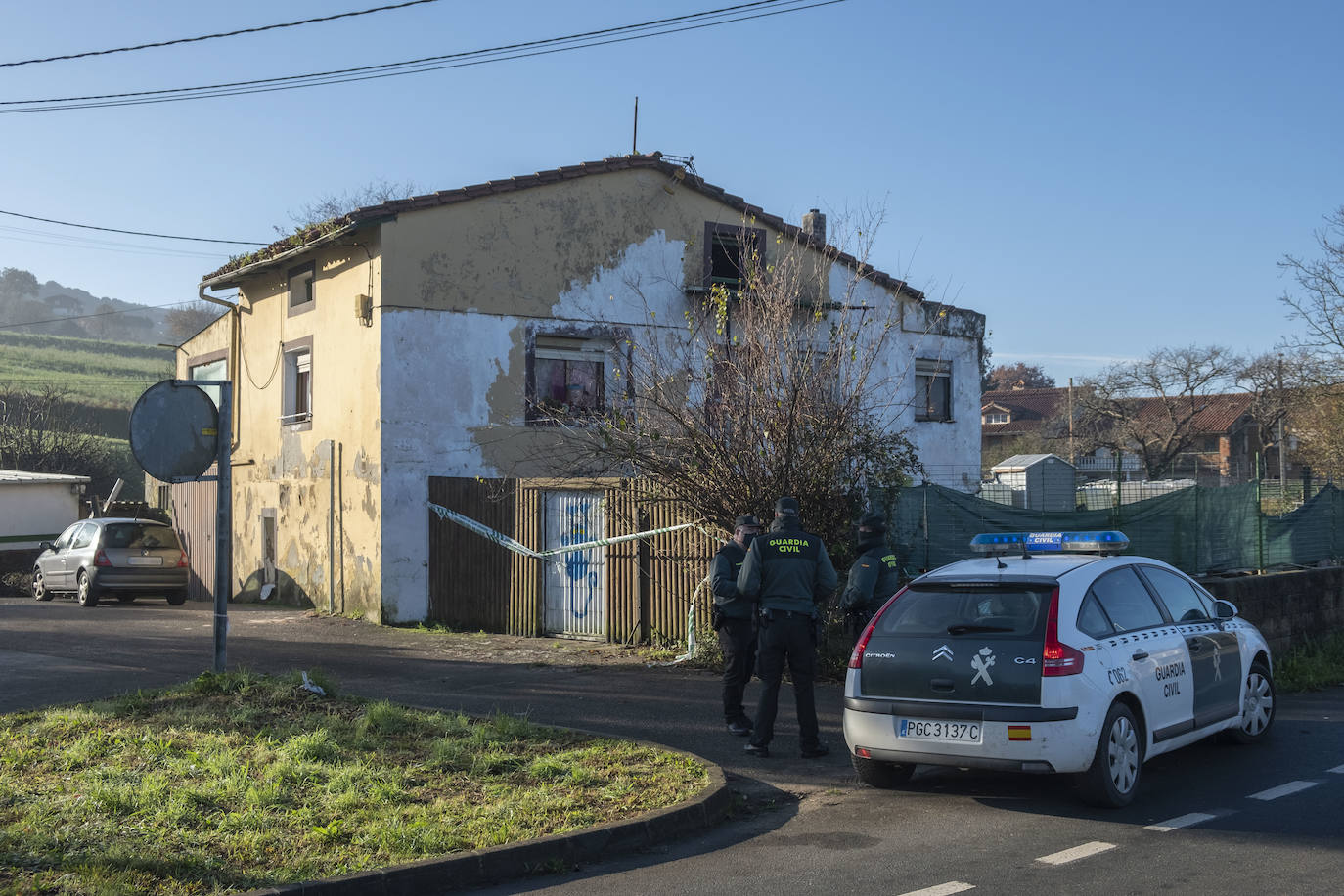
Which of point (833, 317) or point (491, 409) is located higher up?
point (833, 317)

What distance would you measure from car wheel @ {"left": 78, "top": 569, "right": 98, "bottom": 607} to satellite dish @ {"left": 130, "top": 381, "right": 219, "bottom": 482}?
12.6m

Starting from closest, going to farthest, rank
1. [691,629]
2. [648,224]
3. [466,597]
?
[691,629]
[466,597]
[648,224]

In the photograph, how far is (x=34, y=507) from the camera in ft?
88.8

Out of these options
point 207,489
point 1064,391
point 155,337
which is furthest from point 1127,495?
point 155,337

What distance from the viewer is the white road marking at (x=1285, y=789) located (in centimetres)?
734

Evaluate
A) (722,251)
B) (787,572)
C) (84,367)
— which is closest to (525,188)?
(722,251)

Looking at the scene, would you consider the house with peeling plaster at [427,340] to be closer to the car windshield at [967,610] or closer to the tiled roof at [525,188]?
the tiled roof at [525,188]

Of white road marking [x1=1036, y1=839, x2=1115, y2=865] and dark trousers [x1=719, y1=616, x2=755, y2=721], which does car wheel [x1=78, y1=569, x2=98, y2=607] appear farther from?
white road marking [x1=1036, y1=839, x2=1115, y2=865]

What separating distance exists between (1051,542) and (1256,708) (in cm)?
209

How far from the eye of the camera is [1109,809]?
23.0ft

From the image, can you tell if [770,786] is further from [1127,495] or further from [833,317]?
[833,317]

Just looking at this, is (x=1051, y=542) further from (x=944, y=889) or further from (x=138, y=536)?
(x=138, y=536)

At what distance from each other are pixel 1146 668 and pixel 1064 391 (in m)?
71.0

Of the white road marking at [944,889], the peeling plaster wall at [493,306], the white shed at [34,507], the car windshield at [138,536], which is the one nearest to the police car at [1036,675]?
the white road marking at [944,889]
